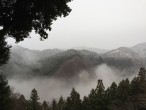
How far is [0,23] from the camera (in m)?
13.9

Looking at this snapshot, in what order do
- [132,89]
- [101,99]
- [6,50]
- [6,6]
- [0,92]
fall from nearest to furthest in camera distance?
[6,6] < [6,50] < [0,92] < [101,99] < [132,89]

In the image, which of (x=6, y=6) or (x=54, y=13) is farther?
(x=54, y=13)

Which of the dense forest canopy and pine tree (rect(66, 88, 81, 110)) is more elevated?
pine tree (rect(66, 88, 81, 110))

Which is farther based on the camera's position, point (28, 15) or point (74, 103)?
point (74, 103)

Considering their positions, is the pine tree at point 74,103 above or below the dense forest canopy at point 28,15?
above

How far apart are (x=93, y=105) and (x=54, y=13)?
65.9 meters

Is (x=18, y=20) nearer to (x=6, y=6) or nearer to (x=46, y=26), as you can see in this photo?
(x=6, y=6)

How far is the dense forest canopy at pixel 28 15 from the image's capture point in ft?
45.5

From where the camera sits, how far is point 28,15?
14273mm

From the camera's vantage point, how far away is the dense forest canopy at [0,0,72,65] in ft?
45.5

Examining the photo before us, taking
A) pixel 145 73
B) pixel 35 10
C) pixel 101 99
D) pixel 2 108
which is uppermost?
pixel 145 73

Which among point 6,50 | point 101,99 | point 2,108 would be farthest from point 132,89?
point 6,50

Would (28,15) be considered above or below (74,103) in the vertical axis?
below

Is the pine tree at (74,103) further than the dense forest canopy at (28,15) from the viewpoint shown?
Yes
